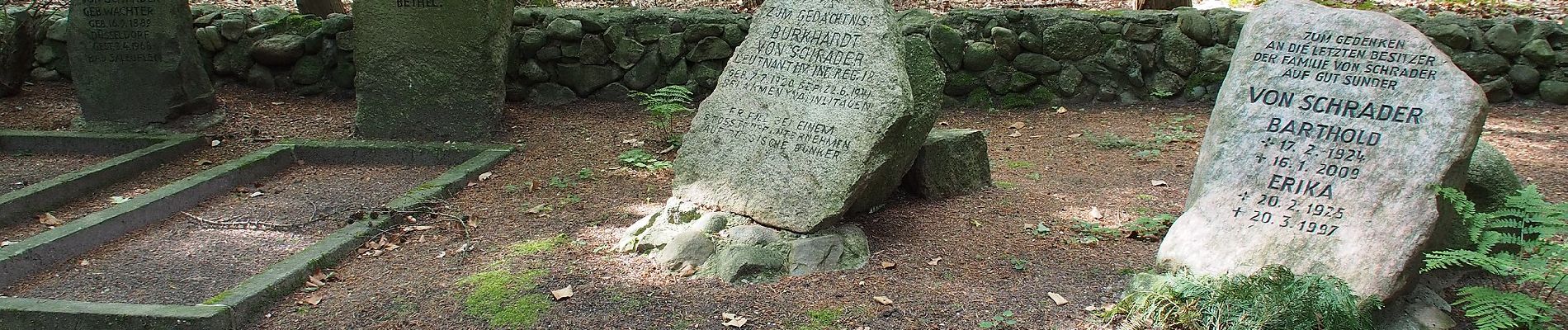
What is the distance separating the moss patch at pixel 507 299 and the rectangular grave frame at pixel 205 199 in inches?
27.6

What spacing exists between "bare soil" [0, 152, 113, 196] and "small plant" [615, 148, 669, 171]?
308 cm

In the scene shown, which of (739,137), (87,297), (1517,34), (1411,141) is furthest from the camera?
(1517,34)

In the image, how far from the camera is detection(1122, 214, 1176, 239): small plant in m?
4.16

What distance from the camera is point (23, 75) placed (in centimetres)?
761

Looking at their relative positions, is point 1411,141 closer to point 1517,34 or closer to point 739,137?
point 739,137

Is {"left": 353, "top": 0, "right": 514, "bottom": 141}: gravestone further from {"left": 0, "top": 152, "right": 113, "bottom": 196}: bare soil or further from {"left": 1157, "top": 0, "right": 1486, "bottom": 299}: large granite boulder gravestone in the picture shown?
{"left": 1157, "top": 0, "right": 1486, "bottom": 299}: large granite boulder gravestone

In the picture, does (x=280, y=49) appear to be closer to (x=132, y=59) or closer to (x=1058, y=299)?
(x=132, y=59)

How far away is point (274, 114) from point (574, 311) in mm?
4483

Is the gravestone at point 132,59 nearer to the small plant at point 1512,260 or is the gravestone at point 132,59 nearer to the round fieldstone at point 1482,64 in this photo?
the small plant at point 1512,260

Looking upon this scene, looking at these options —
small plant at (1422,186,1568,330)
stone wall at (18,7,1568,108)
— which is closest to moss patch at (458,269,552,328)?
small plant at (1422,186,1568,330)

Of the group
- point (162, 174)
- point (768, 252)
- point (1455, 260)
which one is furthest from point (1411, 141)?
point (162, 174)

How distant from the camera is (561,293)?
12.1ft

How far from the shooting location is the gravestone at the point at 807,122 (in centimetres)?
391

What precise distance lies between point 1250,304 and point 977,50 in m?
4.05
